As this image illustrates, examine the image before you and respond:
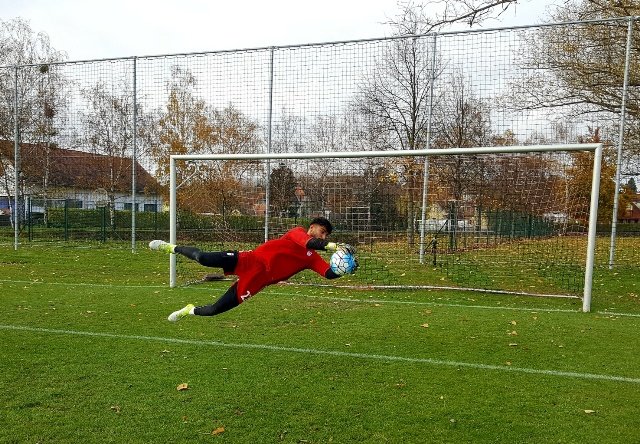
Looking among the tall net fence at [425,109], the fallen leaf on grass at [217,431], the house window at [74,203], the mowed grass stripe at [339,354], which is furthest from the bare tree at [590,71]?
the house window at [74,203]

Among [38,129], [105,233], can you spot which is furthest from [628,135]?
[38,129]

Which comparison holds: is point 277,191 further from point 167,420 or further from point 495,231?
point 167,420

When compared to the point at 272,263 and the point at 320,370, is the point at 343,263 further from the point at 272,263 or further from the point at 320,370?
the point at 320,370

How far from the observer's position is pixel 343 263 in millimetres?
6152

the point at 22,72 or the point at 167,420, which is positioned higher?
the point at 22,72

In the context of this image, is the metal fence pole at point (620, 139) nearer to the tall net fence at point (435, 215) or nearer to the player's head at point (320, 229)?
the tall net fence at point (435, 215)

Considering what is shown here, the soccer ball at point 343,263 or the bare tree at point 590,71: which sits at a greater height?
the bare tree at point 590,71

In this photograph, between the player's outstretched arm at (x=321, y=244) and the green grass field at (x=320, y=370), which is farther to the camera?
the player's outstretched arm at (x=321, y=244)

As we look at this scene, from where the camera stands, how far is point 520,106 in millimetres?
12648

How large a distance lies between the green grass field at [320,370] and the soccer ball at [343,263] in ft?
3.73

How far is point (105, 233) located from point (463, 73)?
13.8m

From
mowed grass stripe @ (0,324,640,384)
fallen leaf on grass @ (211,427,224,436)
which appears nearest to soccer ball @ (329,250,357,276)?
mowed grass stripe @ (0,324,640,384)

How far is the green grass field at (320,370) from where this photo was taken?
4.86 m

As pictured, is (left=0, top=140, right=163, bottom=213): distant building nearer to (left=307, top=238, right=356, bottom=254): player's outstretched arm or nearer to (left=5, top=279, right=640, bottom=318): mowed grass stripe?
(left=5, top=279, right=640, bottom=318): mowed grass stripe
